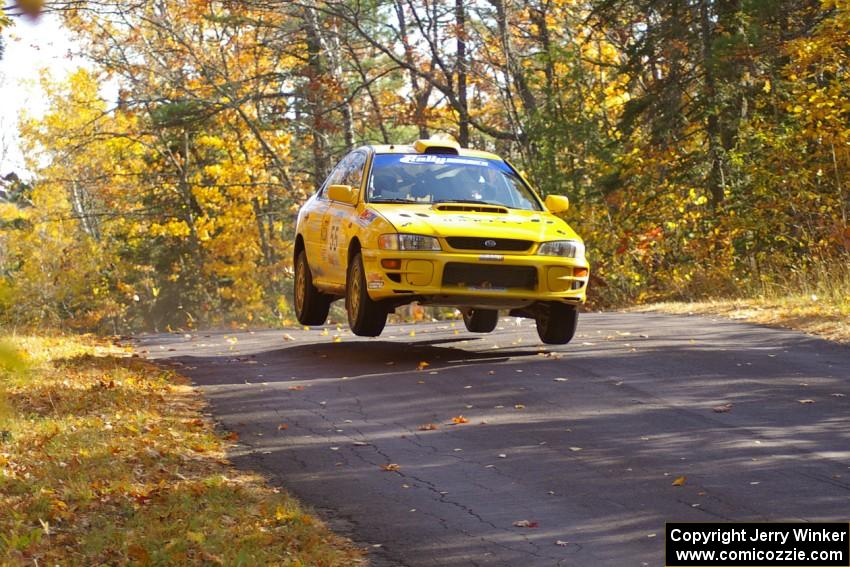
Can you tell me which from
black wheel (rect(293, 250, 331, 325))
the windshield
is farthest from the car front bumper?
black wheel (rect(293, 250, 331, 325))

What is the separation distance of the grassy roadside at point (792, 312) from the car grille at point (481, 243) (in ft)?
13.6

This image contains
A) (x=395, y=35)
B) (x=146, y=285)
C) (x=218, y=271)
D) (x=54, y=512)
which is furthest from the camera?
(x=146, y=285)

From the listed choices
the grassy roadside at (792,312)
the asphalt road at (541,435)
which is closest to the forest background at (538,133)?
the grassy roadside at (792,312)

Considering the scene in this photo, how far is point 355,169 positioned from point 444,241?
2.22m

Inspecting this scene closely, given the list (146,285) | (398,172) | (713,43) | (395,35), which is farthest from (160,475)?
(146,285)

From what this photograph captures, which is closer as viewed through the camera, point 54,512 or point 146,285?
point 54,512

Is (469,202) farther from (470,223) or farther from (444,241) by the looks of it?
(444,241)

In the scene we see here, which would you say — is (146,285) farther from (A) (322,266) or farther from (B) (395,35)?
(A) (322,266)

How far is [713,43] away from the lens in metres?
25.2

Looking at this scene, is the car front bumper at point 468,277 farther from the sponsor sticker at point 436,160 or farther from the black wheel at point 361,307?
the sponsor sticker at point 436,160

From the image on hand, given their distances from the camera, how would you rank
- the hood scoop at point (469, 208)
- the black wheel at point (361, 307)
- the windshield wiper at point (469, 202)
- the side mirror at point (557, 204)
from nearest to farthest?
the black wheel at point (361, 307) → the hood scoop at point (469, 208) → the windshield wiper at point (469, 202) → the side mirror at point (557, 204)

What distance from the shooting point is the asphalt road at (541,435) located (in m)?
6.73

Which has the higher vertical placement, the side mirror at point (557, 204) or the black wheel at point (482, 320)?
the side mirror at point (557, 204)

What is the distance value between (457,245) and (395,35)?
70.8 feet
